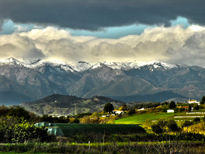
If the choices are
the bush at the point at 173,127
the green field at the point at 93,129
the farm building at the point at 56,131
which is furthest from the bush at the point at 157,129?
the farm building at the point at 56,131

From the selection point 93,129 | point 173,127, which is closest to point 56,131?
point 93,129

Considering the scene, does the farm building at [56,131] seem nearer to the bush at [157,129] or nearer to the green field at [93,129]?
the green field at [93,129]

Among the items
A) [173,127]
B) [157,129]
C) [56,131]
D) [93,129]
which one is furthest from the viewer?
[173,127]

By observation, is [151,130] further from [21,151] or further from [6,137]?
[21,151]

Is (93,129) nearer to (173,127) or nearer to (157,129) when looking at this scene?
(157,129)

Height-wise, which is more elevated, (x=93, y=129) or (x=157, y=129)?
(x=93, y=129)

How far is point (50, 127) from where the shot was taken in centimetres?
13575

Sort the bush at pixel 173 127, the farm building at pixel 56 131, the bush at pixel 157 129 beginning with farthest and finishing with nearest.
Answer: the bush at pixel 173 127 < the bush at pixel 157 129 < the farm building at pixel 56 131

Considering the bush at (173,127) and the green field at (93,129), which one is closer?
the green field at (93,129)

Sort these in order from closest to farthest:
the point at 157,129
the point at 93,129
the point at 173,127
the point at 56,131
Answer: the point at 56,131 → the point at 93,129 → the point at 157,129 → the point at 173,127

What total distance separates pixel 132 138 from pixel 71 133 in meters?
20.8

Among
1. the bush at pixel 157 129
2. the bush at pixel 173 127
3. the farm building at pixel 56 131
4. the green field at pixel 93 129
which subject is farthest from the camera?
the bush at pixel 173 127

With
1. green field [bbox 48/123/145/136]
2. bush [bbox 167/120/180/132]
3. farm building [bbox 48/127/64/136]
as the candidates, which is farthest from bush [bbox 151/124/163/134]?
farm building [bbox 48/127/64/136]

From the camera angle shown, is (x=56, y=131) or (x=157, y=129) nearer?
(x=56, y=131)
